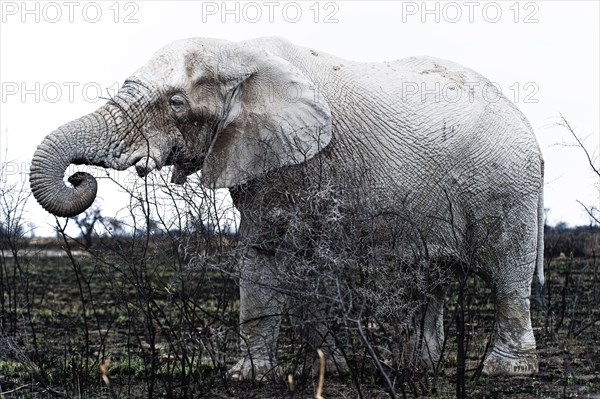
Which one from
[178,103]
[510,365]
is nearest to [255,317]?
[178,103]

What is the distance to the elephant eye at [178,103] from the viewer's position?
8.16m

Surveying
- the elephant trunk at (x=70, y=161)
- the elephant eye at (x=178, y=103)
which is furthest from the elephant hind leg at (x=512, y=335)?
the elephant trunk at (x=70, y=161)

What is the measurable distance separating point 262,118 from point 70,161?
→ 153cm

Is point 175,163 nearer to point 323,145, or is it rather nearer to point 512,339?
point 323,145

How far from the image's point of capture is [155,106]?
809 centimetres

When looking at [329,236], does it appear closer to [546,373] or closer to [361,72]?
[361,72]

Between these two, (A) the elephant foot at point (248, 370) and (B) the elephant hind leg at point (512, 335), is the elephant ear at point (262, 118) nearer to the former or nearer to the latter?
(A) the elephant foot at point (248, 370)

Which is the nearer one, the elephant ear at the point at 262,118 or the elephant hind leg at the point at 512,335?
the elephant ear at the point at 262,118

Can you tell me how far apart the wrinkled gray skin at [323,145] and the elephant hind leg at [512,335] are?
0.04ft

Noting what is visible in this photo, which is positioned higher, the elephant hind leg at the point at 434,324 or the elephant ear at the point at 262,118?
the elephant ear at the point at 262,118

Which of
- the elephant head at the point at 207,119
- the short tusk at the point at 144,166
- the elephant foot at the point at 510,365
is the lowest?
the elephant foot at the point at 510,365

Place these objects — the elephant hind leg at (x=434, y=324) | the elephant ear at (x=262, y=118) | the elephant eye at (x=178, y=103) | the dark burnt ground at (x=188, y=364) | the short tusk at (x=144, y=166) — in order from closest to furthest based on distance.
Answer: the dark burnt ground at (x=188, y=364)
the short tusk at (x=144, y=166)
the elephant eye at (x=178, y=103)
the elephant ear at (x=262, y=118)
the elephant hind leg at (x=434, y=324)

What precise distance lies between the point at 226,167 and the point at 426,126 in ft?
5.11

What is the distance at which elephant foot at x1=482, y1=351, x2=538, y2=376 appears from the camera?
9.09 m
